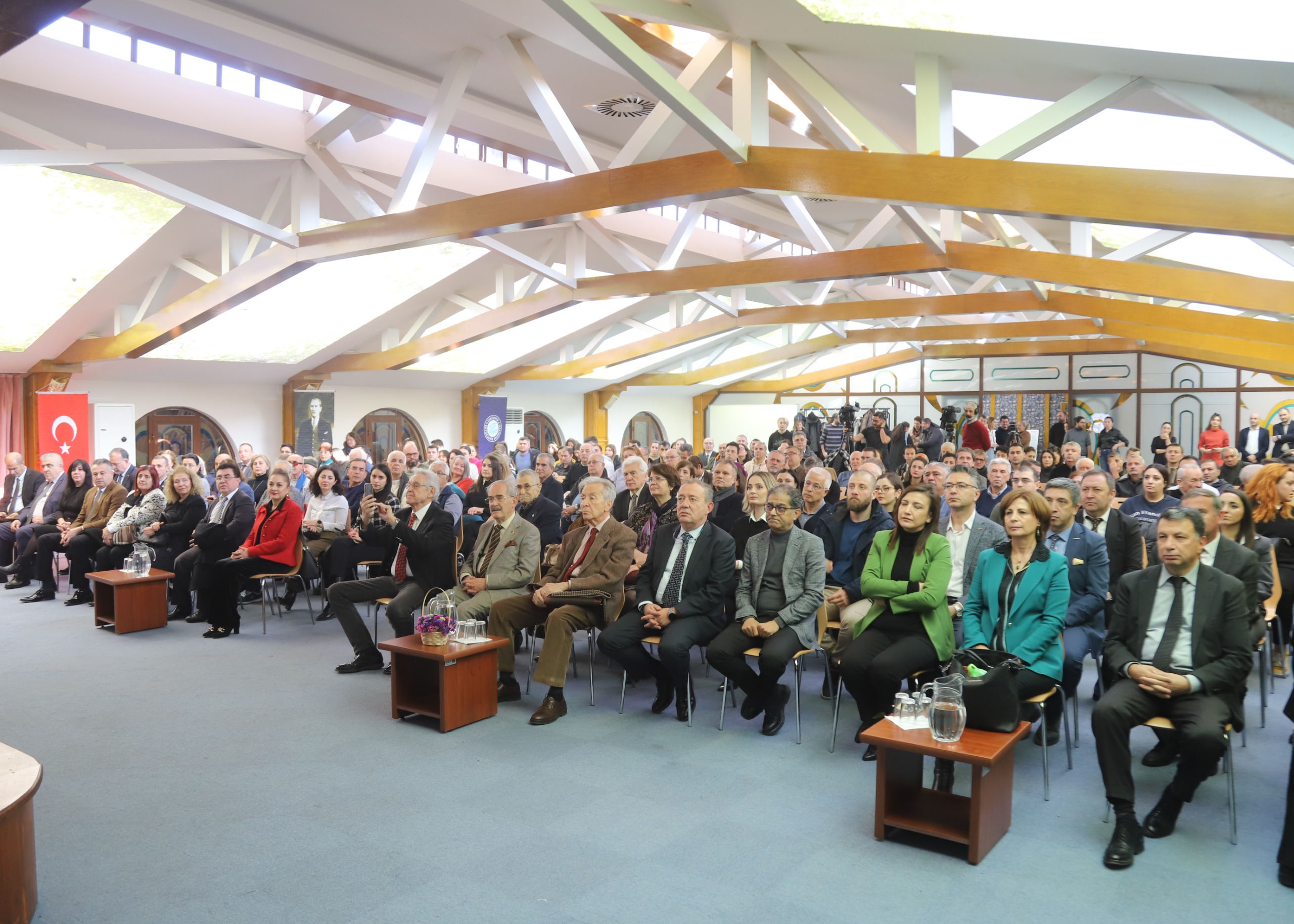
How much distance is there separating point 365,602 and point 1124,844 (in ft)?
14.4

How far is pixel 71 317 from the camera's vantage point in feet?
33.0

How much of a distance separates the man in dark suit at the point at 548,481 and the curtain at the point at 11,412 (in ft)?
22.2

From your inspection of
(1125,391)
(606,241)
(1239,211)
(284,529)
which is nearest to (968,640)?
(1239,211)

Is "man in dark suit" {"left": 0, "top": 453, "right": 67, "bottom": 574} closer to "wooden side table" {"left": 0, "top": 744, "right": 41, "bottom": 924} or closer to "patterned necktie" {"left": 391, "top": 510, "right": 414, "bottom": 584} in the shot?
"patterned necktie" {"left": 391, "top": 510, "right": 414, "bottom": 584}

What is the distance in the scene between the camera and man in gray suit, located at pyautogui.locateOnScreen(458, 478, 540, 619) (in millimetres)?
5195

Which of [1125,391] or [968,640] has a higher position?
[1125,391]

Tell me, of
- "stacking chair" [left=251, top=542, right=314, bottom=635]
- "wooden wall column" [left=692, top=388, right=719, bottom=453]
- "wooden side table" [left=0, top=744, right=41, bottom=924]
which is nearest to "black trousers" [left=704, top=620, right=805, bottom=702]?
"wooden side table" [left=0, top=744, right=41, bottom=924]

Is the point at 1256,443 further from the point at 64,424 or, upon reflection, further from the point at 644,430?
the point at 64,424

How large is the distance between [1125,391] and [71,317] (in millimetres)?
18575

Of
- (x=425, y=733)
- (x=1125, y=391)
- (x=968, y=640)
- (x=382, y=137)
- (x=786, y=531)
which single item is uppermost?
(x=382, y=137)

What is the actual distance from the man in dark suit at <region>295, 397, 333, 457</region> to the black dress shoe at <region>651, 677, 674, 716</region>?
10.8 meters

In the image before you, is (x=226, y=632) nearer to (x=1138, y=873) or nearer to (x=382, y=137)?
(x=382, y=137)

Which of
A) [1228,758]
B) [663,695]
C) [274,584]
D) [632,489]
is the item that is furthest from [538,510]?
[1228,758]

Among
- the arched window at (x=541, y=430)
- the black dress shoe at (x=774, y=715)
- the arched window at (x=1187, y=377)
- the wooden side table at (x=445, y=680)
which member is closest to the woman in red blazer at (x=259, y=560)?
the wooden side table at (x=445, y=680)
